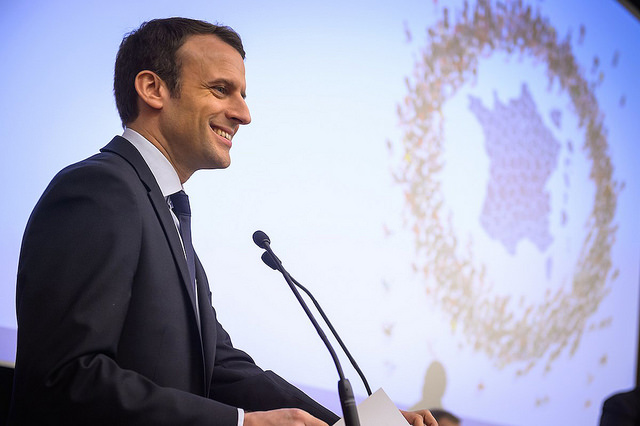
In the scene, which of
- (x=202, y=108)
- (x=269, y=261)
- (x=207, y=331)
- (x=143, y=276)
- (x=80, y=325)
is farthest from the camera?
(x=202, y=108)

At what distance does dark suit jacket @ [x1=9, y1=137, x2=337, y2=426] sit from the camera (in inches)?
46.5

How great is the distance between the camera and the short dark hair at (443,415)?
10.1 feet

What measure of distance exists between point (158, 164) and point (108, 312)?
1.62 ft

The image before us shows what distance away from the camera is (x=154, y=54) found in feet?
5.68

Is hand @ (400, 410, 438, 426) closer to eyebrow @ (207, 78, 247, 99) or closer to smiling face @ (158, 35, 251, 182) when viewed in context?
smiling face @ (158, 35, 251, 182)

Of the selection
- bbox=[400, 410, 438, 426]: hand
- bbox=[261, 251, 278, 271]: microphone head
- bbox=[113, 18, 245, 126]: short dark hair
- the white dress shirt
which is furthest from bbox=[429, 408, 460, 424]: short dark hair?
bbox=[113, 18, 245, 126]: short dark hair

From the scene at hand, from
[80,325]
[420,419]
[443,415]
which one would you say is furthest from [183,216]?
[443,415]

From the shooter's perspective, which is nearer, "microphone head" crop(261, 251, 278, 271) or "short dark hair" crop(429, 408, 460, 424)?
"microphone head" crop(261, 251, 278, 271)

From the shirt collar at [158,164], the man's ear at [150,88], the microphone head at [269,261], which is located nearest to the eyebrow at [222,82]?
the man's ear at [150,88]

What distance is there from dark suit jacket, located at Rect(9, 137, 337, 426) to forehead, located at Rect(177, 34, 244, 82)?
329 mm

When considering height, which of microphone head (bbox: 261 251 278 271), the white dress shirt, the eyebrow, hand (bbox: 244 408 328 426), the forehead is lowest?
hand (bbox: 244 408 328 426)

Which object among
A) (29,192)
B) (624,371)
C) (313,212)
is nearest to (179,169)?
(29,192)

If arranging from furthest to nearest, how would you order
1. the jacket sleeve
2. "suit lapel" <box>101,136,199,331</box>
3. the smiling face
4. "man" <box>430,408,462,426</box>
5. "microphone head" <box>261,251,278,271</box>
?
"man" <box>430,408,462,426</box>, the smiling face, "microphone head" <box>261,251,278,271</box>, "suit lapel" <box>101,136,199,331</box>, the jacket sleeve

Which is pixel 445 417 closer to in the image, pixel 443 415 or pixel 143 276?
pixel 443 415
